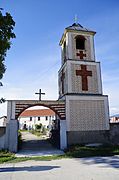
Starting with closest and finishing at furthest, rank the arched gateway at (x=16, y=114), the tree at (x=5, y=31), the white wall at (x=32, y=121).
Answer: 1. the tree at (x=5, y=31)
2. the arched gateway at (x=16, y=114)
3. the white wall at (x=32, y=121)

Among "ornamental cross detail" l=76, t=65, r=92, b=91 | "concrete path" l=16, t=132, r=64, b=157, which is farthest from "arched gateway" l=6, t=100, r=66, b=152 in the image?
"ornamental cross detail" l=76, t=65, r=92, b=91

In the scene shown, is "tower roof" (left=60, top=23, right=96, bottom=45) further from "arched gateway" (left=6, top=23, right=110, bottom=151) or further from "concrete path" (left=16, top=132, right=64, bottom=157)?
"concrete path" (left=16, top=132, right=64, bottom=157)

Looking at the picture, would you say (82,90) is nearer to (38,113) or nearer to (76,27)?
(76,27)

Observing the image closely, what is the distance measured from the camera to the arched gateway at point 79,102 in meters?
17.0

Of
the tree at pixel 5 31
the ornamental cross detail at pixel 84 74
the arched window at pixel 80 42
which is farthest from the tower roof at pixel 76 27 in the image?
the tree at pixel 5 31

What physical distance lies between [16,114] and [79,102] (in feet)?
17.9

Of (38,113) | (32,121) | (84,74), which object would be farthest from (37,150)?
(38,113)

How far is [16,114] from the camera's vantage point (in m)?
16.8

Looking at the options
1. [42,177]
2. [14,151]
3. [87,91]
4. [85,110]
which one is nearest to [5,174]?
[42,177]

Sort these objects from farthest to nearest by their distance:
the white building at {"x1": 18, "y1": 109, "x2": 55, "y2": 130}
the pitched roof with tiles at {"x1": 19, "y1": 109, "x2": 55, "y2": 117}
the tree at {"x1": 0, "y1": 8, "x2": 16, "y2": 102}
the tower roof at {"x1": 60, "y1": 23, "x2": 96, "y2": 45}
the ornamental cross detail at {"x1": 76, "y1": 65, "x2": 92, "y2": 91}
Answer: the pitched roof with tiles at {"x1": 19, "y1": 109, "x2": 55, "y2": 117}, the white building at {"x1": 18, "y1": 109, "x2": 55, "y2": 130}, the tower roof at {"x1": 60, "y1": 23, "x2": 96, "y2": 45}, the ornamental cross detail at {"x1": 76, "y1": 65, "x2": 92, "y2": 91}, the tree at {"x1": 0, "y1": 8, "x2": 16, "y2": 102}

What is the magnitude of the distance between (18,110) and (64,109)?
3.86 meters

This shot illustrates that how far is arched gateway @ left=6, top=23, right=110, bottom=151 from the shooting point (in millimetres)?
16984

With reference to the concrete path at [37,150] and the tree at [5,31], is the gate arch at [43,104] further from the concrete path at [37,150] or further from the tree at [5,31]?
the tree at [5,31]

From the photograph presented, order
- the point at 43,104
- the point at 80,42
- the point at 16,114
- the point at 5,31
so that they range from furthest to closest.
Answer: the point at 80,42
the point at 43,104
the point at 16,114
the point at 5,31
